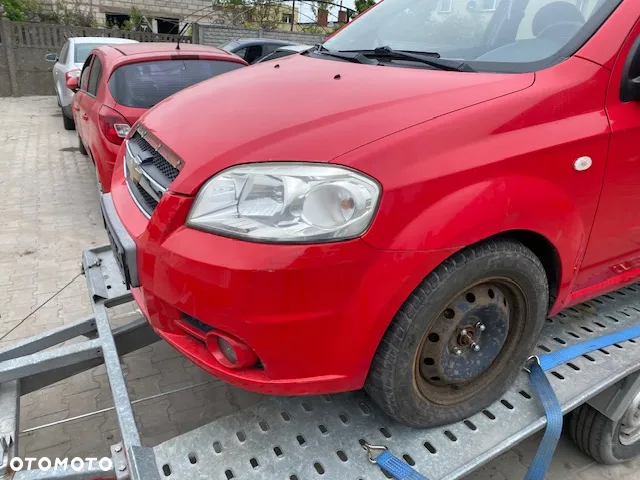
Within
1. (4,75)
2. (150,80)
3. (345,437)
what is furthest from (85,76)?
(4,75)

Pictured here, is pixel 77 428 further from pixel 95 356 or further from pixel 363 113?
pixel 363 113

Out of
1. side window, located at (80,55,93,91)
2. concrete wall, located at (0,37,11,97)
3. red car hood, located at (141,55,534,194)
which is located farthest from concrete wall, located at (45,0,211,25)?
red car hood, located at (141,55,534,194)

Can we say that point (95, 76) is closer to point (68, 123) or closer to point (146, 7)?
point (68, 123)

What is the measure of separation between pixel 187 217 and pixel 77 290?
2.61m

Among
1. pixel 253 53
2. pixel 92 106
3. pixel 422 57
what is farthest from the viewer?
pixel 253 53

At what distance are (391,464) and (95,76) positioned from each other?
16.4 feet

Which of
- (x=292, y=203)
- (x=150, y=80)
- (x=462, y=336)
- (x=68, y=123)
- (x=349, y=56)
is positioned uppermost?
A: (x=349, y=56)

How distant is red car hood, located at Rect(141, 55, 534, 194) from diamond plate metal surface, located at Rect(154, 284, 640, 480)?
870 mm

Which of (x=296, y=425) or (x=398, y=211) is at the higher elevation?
(x=398, y=211)

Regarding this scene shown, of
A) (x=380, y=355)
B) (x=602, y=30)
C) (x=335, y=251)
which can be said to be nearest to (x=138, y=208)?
(x=335, y=251)

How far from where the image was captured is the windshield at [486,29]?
6.56 ft

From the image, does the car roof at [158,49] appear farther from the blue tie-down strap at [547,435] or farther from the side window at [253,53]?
the side window at [253,53]

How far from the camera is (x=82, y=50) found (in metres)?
9.11

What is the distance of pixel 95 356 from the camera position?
7.11ft
